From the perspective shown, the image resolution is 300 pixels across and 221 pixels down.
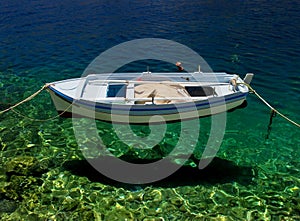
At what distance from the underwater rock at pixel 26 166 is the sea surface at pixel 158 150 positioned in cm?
5

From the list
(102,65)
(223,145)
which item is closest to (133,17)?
(102,65)

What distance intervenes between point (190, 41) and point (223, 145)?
1882 centimetres

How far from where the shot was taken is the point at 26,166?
47.5ft

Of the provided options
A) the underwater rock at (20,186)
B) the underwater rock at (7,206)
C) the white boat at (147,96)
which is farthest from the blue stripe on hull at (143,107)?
the underwater rock at (7,206)

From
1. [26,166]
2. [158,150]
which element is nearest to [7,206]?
[26,166]

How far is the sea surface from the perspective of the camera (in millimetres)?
12570

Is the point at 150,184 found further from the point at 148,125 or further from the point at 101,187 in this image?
the point at 148,125

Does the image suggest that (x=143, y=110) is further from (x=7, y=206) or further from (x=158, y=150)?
(x=7, y=206)

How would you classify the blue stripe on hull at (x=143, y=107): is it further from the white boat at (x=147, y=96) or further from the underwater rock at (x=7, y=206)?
the underwater rock at (x=7, y=206)

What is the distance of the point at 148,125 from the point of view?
17859 mm

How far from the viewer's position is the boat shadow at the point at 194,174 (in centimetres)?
1388

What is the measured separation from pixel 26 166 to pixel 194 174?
839cm

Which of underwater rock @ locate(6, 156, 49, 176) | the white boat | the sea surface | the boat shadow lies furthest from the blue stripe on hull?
underwater rock @ locate(6, 156, 49, 176)

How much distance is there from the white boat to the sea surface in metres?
1.17
